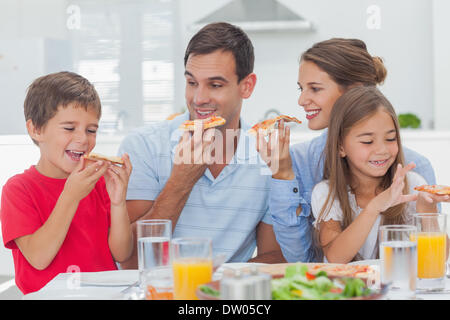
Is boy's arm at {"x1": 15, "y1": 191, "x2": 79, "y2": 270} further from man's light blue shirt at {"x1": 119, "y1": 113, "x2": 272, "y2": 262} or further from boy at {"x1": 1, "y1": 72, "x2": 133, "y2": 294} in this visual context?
man's light blue shirt at {"x1": 119, "y1": 113, "x2": 272, "y2": 262}

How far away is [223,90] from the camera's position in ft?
5.63

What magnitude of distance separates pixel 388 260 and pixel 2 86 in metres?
4.25

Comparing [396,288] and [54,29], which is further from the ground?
[54,29]

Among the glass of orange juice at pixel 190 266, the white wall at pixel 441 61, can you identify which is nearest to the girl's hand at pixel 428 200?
the glass of orange juice at pixel 190 266

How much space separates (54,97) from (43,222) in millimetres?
329

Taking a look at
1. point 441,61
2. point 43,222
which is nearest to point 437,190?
point 43,222

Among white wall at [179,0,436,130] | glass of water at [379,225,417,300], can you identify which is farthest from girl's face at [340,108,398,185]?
white wall at [179,0,436,130]

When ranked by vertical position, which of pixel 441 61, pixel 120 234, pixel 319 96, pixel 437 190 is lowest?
pixel 120 234

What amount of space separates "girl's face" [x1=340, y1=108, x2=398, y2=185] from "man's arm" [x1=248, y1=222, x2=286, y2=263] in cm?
34

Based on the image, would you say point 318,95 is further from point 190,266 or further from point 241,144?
point 190,266

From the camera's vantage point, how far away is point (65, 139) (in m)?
1.44

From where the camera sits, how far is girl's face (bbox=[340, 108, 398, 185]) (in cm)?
151

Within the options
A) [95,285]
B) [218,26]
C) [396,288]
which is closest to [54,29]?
[218,26]
